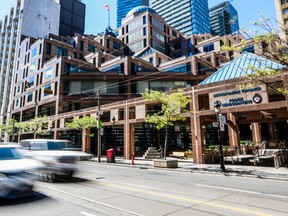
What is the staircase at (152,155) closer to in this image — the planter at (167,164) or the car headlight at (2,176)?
the planter at (167,164)

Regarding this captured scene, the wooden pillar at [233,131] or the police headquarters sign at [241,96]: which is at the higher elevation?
the police headquarters sign at [241,96]

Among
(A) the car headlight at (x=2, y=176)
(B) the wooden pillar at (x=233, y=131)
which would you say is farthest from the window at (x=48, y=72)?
(A) the car headlight at (x=2, y=176)

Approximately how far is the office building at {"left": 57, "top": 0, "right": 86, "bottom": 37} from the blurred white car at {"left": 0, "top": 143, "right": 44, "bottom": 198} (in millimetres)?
110130

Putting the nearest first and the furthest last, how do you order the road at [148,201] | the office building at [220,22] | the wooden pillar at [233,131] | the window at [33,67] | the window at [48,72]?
1. the road at [148,201]
2. the wooden pillar at [233,131]
3. the window at [48,72]
4. the window at [33,67]
5. the office building at [220,22]

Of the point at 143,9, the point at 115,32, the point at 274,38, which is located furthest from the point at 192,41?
the point at 274,38

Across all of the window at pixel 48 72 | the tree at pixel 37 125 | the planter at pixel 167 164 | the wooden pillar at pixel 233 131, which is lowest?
the planter at pixel 167 164

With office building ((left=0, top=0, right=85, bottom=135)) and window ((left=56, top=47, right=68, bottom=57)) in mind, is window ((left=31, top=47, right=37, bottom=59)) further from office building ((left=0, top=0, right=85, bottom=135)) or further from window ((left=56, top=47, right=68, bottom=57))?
office building ((left=0, top=0, right=85, bottom=135))

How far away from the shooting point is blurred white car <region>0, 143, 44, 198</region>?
6.61 meters

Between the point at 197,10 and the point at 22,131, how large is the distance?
129 meters

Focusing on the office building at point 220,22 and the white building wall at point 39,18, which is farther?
the office building at point 220,22

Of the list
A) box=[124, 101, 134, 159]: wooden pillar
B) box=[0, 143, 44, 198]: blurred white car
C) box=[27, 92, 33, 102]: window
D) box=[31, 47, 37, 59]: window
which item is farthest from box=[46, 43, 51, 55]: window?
box=[0, 143, 44, 198]: blurred white car

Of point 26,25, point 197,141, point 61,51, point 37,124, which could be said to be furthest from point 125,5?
point 197,141

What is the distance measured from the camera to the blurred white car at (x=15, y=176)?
6.61 metres

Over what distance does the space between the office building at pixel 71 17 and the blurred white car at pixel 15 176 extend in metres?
110
